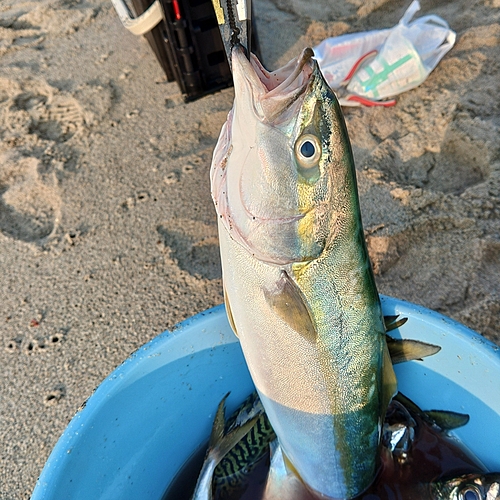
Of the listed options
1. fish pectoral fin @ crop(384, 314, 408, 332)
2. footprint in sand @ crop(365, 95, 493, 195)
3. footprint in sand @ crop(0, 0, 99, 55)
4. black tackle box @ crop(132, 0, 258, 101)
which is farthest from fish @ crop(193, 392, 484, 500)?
footprint in sand @ crop(0, 0, 99, 55)

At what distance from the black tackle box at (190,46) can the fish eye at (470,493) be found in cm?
249

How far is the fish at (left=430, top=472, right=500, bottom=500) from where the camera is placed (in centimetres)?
122

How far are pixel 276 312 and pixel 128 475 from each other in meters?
0.68

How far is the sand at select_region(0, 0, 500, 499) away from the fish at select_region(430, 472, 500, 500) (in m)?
0.64

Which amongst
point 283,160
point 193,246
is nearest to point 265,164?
point 283,160

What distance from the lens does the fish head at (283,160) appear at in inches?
37.6

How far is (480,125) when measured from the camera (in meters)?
2.46

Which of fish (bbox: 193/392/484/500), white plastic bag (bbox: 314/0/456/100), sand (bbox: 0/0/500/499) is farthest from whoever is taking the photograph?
white plastic bag (bbox: 314/0/456/100)

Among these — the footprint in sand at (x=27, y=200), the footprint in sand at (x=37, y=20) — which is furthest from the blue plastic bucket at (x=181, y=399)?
the footprint in sand at (x=37, y=20)

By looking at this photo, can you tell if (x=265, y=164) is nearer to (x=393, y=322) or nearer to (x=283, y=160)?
(x=283, y=160)

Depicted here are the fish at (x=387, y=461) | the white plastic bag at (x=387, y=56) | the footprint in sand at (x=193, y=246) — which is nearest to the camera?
the fish at (x=387, y=461)

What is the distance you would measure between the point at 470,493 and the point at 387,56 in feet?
7.92

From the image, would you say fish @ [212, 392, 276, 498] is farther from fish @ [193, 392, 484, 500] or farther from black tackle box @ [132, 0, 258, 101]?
black tackle box @ [132, 0, 258, 101]

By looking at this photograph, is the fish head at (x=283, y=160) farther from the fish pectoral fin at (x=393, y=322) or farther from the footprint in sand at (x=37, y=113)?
the footprint in sand at (x=37, y=113)
